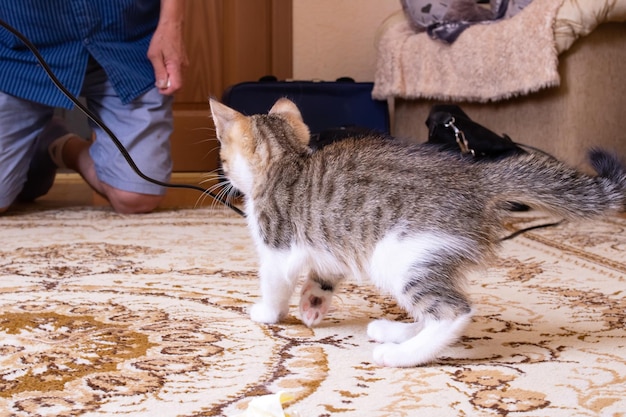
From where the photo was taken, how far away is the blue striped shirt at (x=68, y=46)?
236 cm

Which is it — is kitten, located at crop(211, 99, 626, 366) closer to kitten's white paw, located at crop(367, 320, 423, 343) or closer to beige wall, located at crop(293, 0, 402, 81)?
kitten's white paw, located at crop(367, 320, 423, 343)

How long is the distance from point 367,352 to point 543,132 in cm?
181

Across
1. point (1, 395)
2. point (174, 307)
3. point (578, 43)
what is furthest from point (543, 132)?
point (1, 395)

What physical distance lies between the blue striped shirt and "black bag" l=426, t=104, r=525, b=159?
87 cm

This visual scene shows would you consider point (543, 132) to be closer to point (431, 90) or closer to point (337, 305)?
point (431, 90)

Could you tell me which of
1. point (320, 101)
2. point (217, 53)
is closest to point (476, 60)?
point (320, 101)

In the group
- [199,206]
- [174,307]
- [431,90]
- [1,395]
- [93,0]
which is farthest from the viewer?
[431,90]

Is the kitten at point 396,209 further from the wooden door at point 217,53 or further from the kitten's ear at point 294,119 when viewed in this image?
the wooden door at point 217,53

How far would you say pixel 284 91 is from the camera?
311cm

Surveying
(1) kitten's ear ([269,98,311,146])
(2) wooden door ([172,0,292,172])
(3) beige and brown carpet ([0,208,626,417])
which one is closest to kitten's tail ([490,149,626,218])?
(3) beige and brown carpet ([0,208,626,417])

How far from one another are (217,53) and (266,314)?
2.64 meters

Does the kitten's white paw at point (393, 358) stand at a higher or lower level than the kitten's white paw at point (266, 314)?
higher

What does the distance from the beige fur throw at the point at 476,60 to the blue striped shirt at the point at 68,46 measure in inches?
41.9

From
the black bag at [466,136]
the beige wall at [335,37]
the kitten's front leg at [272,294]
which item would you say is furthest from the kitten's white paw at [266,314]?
the beige wall at [335,37]
